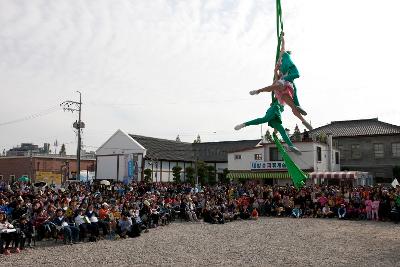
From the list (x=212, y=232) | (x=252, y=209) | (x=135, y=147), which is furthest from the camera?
(x=135, y=147)

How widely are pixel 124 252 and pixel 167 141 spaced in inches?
1251

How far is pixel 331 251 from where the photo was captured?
1014cm

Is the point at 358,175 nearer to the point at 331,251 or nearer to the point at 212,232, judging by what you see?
the point at 212,232

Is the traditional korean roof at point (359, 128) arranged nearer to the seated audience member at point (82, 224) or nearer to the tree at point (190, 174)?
the tree at point (190, 174)

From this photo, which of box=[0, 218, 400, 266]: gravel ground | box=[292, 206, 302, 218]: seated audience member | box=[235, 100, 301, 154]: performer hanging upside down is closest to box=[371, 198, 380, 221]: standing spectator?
box=[0, 218, 400, 266]: gravel ground

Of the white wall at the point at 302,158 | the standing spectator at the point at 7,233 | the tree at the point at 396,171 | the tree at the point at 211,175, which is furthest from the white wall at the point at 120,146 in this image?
the standing spectator at the point at 7,233

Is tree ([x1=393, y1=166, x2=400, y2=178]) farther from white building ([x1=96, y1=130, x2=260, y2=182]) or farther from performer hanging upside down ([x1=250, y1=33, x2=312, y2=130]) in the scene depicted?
performer hanging upside down ([x1=250, y1=33, x2=312, y2=130])

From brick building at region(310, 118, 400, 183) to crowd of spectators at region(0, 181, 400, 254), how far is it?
14772mm

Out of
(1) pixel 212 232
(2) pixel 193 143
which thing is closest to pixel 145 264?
(1) pixel 212 232

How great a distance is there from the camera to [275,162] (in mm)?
28641

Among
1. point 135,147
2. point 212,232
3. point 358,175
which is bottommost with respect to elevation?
point 212,232

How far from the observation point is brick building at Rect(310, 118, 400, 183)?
107 feet

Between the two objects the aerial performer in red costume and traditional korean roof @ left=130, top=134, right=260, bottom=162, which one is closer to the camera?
the aerial performer in red costume

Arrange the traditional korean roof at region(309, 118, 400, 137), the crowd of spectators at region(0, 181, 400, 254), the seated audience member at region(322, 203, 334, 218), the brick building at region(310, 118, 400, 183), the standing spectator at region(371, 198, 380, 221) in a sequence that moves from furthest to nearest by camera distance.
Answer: the traditional korean roof at region(309, 118, 400, 137), the brick building at region(310, 118, 400, 183), the seated audience member at region(322, 203, 334, 218), the standing spectator at region(371, 198, 380, 221), the crowd of spectators at region(0, 181, 400, 254)
